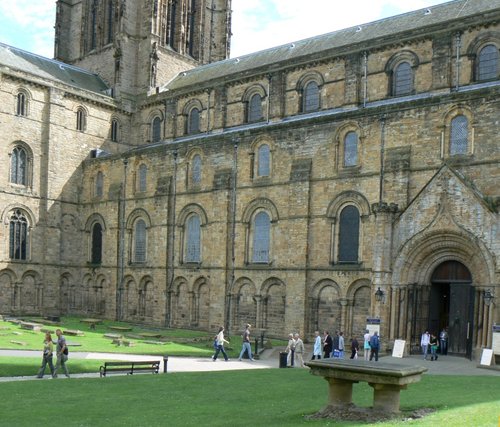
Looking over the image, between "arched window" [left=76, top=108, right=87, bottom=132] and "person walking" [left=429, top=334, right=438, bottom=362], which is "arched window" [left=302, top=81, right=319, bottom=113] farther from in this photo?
"person walking" [left=429, top=334, right=438, bottom=362]

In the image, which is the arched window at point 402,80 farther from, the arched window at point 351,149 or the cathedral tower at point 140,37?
the cathedral tower at point 140,37

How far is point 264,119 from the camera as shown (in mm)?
46500

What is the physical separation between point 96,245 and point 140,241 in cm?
542

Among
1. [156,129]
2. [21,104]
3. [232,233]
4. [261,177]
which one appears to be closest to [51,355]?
[232,233]

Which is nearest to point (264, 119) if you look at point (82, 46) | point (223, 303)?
point (223, 303)

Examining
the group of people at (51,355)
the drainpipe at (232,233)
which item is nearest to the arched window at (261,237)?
the drainpipe at (232,233)

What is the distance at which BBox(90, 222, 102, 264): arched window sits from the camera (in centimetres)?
5131

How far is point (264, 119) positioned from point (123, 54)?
58.4 ft

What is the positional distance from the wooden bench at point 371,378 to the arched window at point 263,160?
2614 centimetres

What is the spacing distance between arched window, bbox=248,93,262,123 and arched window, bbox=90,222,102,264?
576 inches

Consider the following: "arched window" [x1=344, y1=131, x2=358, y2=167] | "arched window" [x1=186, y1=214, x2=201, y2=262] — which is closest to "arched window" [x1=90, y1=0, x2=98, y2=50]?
"arched window" [x1=186, y1=214, x2=201, y2=262]

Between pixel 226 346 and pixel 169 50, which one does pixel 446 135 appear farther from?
pixel 169 50

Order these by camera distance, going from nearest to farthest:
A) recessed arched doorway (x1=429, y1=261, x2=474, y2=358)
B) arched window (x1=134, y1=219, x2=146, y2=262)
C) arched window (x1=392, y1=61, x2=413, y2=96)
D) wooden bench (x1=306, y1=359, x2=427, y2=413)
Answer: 1. wooden bench (x1=306, y1=359, x2=427, y2=413)
2. recessed arched doorway (x1=429, y1=261, x2=474, y2=358)
3. arched window (x1=392, y1=61, x2=413, y2=96)
4. arched window (x1=134, y1=219, x2=146, y2=262)

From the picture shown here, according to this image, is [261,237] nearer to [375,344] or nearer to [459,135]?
[459,135]
